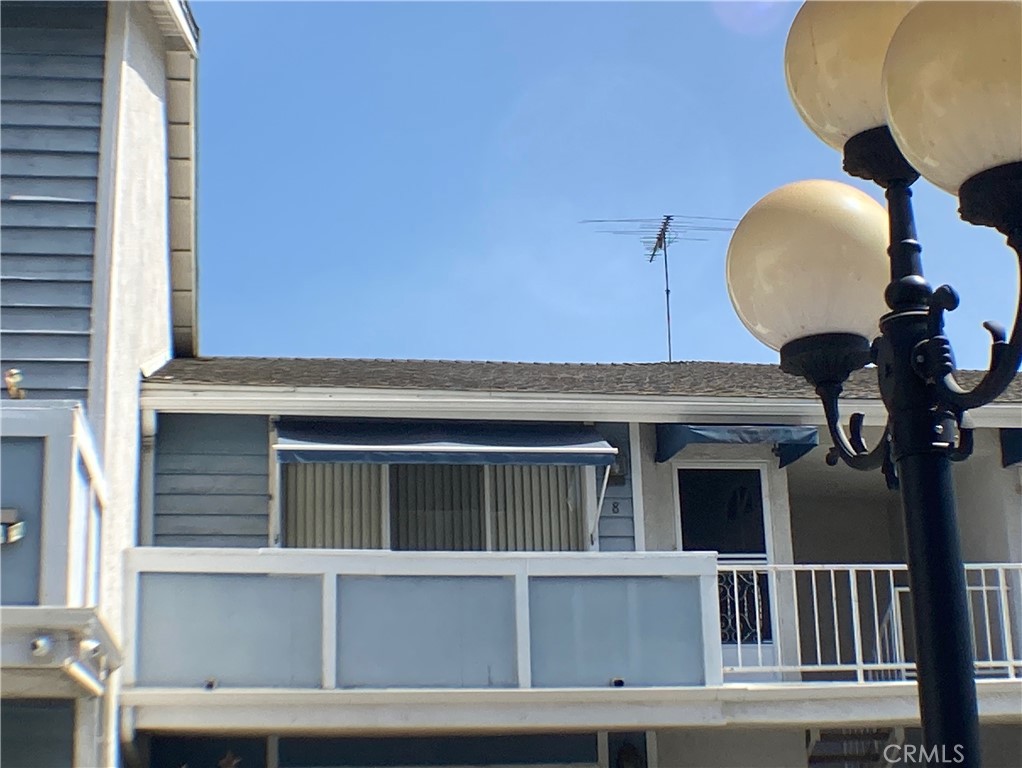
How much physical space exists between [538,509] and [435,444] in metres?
1.41

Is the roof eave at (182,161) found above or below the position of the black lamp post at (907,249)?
above

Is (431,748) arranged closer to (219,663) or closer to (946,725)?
(219,663)

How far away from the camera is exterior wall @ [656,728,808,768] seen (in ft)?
40.7

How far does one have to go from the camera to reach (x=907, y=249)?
409cm

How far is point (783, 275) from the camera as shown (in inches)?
182

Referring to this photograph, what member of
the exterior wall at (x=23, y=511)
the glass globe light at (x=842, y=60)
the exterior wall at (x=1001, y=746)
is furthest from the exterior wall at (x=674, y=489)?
the glass globe light at (x=842, y=60)

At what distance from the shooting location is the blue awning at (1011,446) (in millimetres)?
13188

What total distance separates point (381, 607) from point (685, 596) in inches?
93.2

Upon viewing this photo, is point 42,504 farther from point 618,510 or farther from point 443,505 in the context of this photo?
point 618,510

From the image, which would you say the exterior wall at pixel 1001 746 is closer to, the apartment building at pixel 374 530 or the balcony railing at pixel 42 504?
the apartment building at pixel 374 530

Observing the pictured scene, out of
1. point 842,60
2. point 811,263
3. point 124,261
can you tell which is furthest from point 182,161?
point 842,60

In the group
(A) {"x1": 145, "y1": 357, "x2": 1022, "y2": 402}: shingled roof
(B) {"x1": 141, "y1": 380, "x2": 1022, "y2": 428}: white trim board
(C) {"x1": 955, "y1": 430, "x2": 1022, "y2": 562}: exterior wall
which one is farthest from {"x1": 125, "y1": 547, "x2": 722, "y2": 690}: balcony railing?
(C) {"x1": 955, "y1": 430, "x2": 1022, "y2": 562}: exterior wall

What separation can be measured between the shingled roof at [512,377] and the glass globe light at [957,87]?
8.59 meters

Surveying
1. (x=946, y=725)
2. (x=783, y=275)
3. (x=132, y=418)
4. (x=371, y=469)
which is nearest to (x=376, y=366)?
(x=371, y=469)
